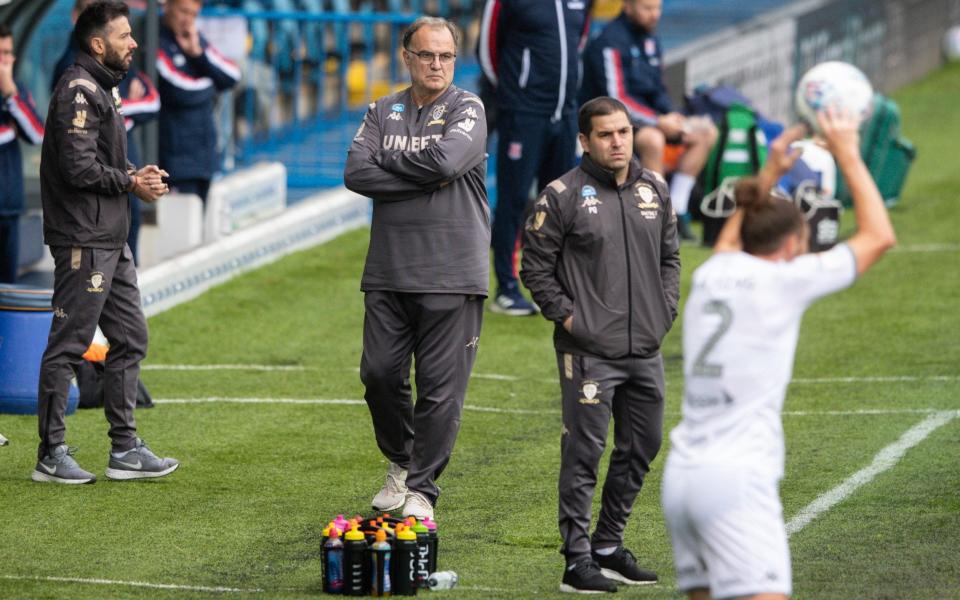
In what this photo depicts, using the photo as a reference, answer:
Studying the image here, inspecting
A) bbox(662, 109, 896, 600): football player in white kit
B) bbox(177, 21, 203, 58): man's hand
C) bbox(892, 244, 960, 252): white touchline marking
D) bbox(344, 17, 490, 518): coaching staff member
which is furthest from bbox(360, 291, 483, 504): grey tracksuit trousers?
bbox(892, 244, 960, 252): white touchline marking

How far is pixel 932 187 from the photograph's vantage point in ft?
63.0

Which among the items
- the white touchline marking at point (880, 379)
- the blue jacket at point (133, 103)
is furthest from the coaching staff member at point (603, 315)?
the blue jacket at point (133, 103)

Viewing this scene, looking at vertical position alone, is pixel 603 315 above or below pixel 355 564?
above

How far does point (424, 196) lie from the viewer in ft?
24.7

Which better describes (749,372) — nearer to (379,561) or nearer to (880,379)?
(379,561)

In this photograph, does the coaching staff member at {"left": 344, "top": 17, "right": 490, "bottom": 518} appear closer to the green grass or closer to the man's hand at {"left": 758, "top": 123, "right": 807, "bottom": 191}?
the green grass

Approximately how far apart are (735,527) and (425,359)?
2.68m

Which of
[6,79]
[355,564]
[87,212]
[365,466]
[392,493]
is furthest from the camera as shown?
[6,79]

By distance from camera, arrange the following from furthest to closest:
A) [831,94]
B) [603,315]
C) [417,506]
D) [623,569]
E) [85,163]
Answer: [85,163] → [417,506] → [623,569] → [603,315] → [831,94]

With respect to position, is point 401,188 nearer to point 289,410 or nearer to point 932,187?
point 289,410

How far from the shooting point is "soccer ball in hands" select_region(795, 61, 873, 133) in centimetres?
540

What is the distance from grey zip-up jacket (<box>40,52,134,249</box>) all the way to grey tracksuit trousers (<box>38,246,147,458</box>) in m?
0.09

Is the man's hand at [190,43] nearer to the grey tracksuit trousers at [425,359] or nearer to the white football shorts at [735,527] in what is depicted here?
the grey tracksuit trousers at [425,359]

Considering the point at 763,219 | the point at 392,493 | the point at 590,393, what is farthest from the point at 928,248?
the point at 763,219
